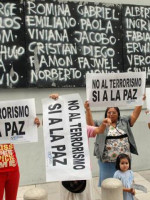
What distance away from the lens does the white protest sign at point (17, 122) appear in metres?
2.75

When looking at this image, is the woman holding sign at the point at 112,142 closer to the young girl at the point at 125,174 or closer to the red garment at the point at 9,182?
the young girl at the point at 125,174

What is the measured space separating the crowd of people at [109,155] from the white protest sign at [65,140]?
0.25 meters

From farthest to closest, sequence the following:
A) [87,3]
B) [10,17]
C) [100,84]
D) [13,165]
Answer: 1. [87,3]
2. [10,17]
3. [100,84]
4. [13,165]

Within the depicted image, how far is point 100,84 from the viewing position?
3.08 m

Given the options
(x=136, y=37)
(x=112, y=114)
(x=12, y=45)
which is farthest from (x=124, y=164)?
(x=136, y=37)

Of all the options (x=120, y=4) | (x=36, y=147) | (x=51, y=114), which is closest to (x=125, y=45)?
(x=120, y=4)

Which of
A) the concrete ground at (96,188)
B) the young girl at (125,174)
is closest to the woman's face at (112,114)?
the young girl at (125,174)

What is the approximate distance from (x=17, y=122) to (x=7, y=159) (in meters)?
0.39

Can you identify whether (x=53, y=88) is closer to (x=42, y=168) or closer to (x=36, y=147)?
(x=36, y=147)

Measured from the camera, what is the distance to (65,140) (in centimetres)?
257

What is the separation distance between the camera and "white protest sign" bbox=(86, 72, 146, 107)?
3.06 m

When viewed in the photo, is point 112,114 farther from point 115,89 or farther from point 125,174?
point 125,174

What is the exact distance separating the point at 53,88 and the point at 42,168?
1.46 meters

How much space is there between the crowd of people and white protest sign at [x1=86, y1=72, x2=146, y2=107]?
154mm
